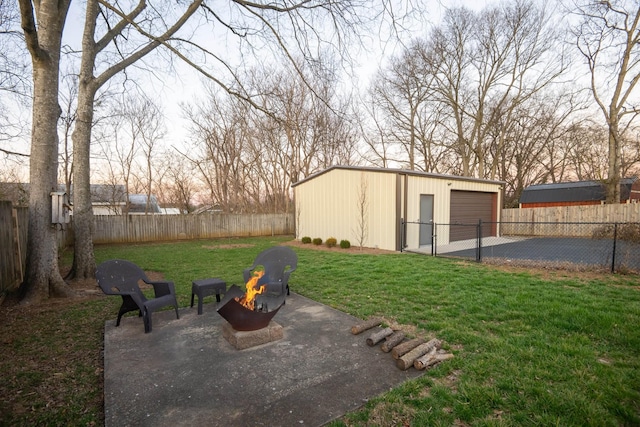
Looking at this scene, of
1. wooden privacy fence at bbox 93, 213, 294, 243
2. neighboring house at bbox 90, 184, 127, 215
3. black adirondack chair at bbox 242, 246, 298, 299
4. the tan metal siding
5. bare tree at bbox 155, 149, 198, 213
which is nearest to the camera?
black adirondack chair at bbox 242, 246, 298, 299

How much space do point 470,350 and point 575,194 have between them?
23.0m

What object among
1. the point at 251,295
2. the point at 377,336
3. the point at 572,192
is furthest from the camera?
the point at 572,192

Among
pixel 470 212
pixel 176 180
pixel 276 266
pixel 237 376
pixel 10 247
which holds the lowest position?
pixel 237 376

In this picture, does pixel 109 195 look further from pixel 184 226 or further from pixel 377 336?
pixel 377 336

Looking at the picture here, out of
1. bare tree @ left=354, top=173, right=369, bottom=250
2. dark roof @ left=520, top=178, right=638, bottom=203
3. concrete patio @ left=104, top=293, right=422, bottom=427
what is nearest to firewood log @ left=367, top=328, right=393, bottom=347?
concrete patio @ left=104, top=293, right=422, bottom=427

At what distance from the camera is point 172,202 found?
23.2 m

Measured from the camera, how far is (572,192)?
784 inches

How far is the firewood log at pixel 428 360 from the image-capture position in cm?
270

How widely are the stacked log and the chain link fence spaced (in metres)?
4.72

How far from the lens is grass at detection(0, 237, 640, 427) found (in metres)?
2.13

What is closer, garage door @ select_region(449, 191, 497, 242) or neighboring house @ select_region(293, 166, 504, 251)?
neighboring house @ select_region(293, 166, 504, 251)

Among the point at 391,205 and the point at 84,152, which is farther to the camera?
the point at 391,205

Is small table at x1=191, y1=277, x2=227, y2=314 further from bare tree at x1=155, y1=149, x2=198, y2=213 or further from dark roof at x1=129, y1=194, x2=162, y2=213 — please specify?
dark roof at x1=129, y1=194, x2=162, y2=213

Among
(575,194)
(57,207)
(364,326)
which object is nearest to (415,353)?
(364,326)
